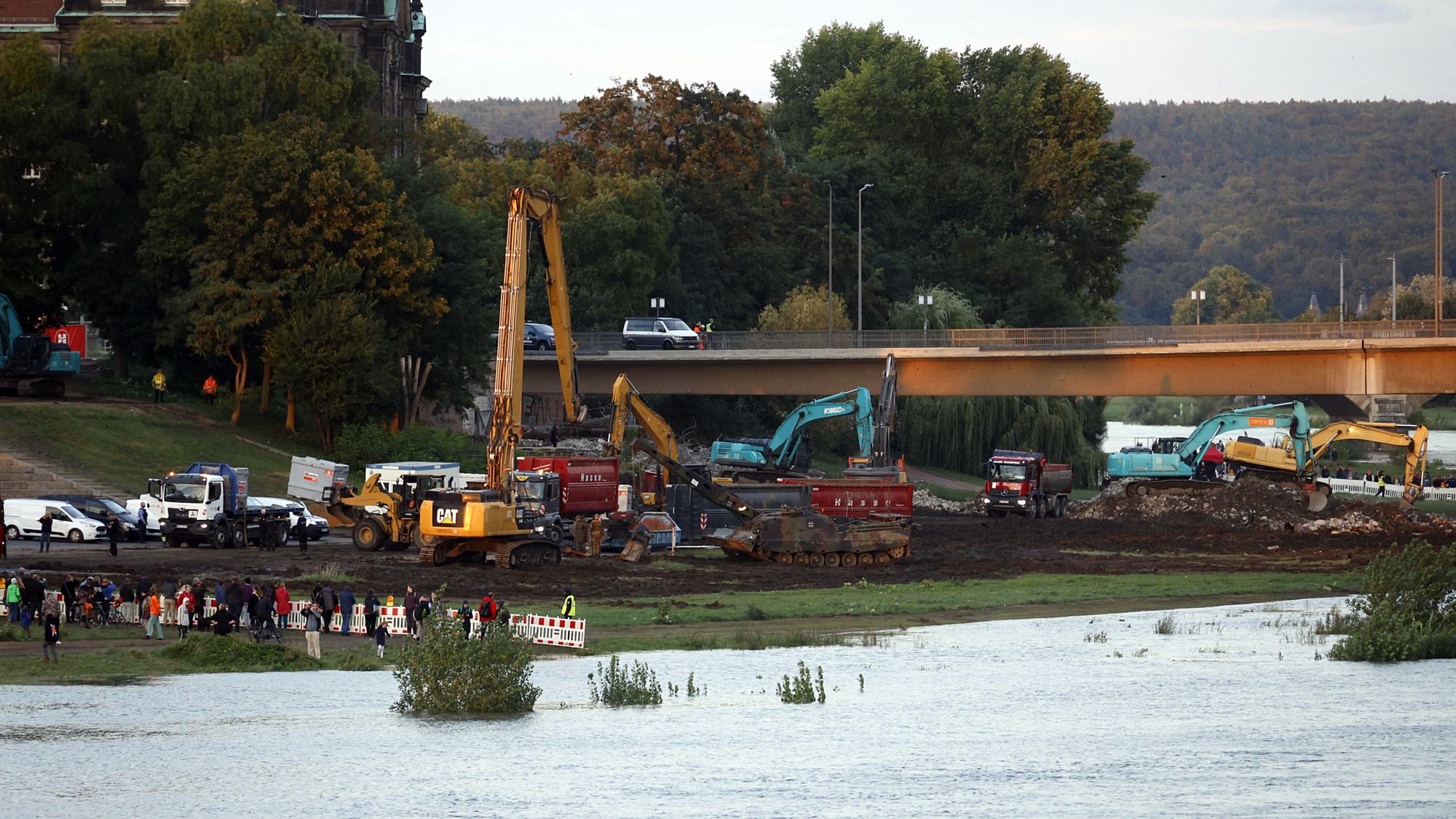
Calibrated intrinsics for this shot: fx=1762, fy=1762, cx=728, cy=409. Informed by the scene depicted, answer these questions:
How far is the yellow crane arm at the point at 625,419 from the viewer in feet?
205

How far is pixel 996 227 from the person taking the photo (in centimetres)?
13275

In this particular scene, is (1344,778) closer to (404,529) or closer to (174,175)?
(404,529)

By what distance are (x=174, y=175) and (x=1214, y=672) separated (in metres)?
55.6

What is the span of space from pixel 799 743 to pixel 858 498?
31.9 meters

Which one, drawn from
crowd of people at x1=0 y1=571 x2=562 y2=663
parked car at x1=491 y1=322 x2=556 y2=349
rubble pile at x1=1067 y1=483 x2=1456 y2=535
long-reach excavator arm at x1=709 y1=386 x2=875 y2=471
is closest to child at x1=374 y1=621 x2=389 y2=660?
crowd of people at x1=0 y1=571 x2=562 y2=663

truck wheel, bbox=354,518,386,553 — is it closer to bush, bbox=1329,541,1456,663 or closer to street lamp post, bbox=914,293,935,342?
bush, bbox=1329,541,1456,663

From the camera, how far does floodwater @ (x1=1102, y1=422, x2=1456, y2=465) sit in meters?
135

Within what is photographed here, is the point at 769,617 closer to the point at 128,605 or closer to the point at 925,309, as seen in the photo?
the point at 128,605

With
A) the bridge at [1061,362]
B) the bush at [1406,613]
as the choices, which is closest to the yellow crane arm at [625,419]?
the bridge at [1061,362]

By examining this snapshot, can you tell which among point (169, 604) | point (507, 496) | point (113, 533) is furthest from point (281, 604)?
point (113, 533)

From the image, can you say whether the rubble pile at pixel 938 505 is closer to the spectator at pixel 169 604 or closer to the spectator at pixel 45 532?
the spectator at pixel 45 532

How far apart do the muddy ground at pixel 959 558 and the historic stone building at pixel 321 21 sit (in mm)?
48128

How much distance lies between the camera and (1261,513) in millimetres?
73000

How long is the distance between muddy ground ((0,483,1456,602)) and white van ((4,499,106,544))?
0.40 metres
